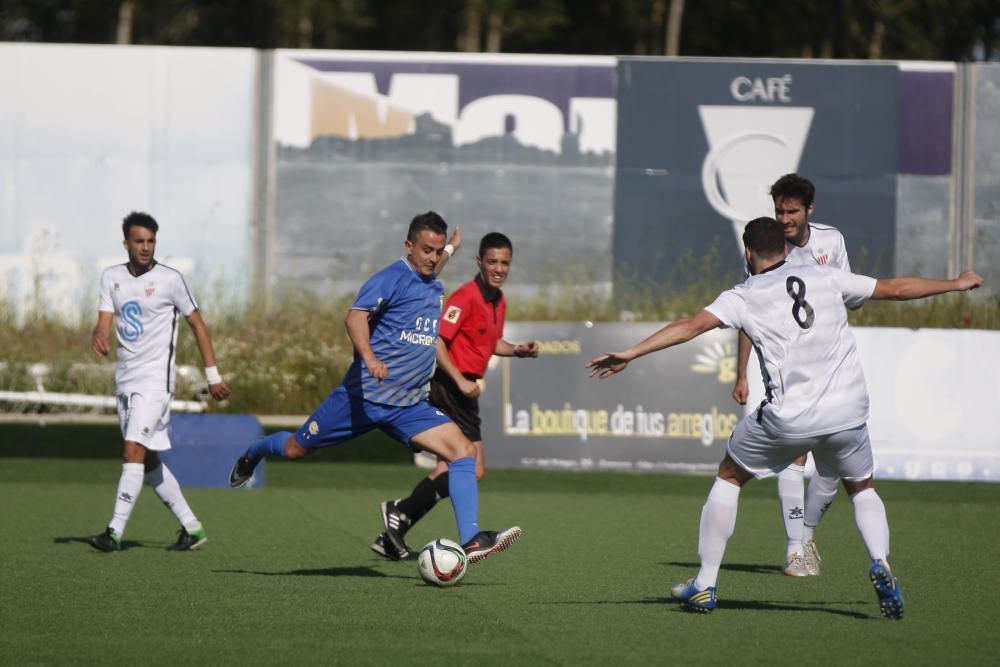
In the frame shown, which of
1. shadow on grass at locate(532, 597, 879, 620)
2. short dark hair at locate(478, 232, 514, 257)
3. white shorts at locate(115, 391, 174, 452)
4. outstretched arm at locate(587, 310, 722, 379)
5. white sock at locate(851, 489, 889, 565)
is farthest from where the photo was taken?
white shorts at locate(115, 391, 174, 452)

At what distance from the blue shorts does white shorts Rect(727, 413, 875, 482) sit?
2005 mm

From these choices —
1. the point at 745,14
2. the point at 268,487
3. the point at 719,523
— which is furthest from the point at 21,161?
the point at 745,14

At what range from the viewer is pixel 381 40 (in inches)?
1836

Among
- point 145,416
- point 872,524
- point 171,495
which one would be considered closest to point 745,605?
point 872,524

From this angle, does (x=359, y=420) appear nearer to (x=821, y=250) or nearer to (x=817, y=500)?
(x=817, y=500)

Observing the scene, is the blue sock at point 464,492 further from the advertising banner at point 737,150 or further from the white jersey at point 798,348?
the advertising banner at point 737,150

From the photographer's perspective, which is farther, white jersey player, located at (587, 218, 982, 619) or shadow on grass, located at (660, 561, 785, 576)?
shadow on grass, located at (660, 561, 785, 576)

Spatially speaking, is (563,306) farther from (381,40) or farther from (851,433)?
(381,40)

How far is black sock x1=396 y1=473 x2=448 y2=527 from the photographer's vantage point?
969cm

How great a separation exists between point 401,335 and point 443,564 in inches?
51.3

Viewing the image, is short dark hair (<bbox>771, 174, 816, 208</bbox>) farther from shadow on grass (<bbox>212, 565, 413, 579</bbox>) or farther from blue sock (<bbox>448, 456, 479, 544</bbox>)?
shadow on grass (<bbox>212, 565, 413, 579</bbox>)

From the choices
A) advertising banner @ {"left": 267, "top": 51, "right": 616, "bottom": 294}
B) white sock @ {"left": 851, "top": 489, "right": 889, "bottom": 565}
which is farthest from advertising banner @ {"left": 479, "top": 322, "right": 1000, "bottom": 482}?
advertising banner @ {"left": 267, "top": 51, "right": 616, "bottom": 294}

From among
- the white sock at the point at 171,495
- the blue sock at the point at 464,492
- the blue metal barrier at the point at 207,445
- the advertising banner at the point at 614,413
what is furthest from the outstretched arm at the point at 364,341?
the advertising banner at the point at 614,413

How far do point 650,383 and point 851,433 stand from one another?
8.81 m
